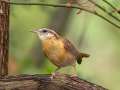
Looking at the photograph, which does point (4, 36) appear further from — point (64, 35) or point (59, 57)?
point (64, 35)

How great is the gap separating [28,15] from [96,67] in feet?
7.23

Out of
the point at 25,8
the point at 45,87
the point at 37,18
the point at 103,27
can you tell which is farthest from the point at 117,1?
the point at 103,27

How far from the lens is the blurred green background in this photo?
8734 millimetres

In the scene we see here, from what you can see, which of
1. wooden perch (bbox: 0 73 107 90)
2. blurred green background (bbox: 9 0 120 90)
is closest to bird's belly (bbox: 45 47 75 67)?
wooden perch (bbox: 0 73 107 90)

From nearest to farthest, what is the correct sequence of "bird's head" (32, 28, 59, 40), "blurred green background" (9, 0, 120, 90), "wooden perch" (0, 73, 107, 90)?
"wooden perch" (0, 73, 107, 90), "bird's head" (32, 28, 59, 40), "blurred green background" (9, 0, 120, 90)

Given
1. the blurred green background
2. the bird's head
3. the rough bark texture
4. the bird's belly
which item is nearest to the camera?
the rough bark texture

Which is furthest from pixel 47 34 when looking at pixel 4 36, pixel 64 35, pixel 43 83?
pixel 64 35

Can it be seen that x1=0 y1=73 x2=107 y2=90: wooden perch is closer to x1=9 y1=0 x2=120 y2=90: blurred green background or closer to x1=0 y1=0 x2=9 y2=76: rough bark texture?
x1=0 y1=0 x2=9 y2=76: rough bark texture

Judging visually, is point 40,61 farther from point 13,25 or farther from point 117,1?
point 117,1

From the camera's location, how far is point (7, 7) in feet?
21.2

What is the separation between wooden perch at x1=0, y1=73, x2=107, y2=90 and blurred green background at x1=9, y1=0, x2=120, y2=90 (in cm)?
143

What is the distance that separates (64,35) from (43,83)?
3.79 m

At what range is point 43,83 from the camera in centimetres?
595

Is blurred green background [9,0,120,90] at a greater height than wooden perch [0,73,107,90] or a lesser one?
greater
